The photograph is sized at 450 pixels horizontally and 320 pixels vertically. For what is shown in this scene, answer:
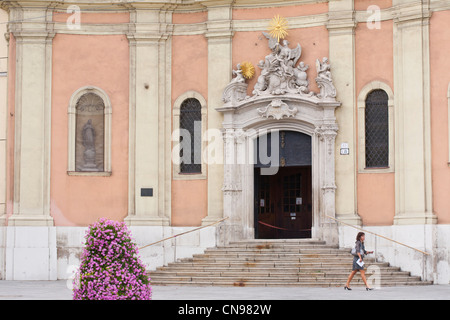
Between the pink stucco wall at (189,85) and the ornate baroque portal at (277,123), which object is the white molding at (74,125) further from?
the ornate baroque portal at (277,123)

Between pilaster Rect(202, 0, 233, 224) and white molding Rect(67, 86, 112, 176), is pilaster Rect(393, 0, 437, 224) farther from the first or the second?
white molding Rect(67, 86, 112, 176)

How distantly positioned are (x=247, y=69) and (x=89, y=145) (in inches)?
209

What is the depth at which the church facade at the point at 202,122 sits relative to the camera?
25.0 metres

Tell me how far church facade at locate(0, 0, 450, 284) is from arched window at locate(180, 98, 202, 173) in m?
0.04

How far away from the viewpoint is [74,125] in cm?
2666

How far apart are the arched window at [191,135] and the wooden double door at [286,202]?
6.71 ft

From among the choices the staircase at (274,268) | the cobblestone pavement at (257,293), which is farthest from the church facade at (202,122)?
the cobblestone pavement at (257,293)

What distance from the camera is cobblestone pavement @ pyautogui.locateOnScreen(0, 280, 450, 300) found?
19.2m

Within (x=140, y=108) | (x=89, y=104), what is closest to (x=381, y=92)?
(x=140, y=108)

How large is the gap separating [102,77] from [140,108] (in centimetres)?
154

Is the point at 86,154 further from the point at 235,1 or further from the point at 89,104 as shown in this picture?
the point at 235,1

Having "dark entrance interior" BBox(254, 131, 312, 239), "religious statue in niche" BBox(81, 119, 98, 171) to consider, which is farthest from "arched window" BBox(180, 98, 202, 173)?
"religious statue in niche" BBox(81, 119, 98, 171)

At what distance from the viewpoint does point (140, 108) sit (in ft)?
86.8

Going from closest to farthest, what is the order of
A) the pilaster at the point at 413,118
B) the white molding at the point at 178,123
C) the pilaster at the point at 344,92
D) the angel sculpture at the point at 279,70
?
the pilaster at the point at 413,118 → the pilaster at the point at 344,92 → the angel sculpture at the point at 279,70 → the white molding at the point at 178,123
